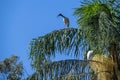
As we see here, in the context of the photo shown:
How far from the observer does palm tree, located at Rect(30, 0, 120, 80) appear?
996 cm

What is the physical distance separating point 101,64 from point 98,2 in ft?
6.35

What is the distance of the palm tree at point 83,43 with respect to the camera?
996 centimetres

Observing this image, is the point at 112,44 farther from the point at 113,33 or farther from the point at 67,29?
the point at 67,29

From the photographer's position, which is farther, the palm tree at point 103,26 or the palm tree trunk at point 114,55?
the palm tree trunk at point 114,55

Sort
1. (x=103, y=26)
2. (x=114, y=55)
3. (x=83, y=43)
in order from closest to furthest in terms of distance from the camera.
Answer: (x=103, y=26) → (x=114, y=55) → (x=83, y=43)

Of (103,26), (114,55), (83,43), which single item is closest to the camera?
(103,26)

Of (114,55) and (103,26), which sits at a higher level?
(103,26)

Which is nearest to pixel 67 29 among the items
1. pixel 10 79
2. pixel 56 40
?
pixel 56 40

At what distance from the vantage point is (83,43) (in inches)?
438

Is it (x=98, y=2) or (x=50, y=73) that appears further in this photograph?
(x=98, y=2)

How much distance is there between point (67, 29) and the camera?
1133 centimetres

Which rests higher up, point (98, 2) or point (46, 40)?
point (98, 2)

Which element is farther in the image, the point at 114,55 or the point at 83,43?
the point at 83,43

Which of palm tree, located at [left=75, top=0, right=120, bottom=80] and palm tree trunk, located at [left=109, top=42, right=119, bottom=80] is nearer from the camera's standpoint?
palm tree, located at [left=75, top=0, right=120, bottom=80]
